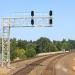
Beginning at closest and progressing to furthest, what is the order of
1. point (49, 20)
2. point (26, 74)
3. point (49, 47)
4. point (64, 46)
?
point (26, 74) → point (49, 20) → point (49, 47) → point (64, 46)

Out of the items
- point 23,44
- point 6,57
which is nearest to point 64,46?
point 23,44

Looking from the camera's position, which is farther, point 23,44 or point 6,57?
point 23,44

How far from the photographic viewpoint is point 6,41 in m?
43.4

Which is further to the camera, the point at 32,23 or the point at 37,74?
the point at 32,23

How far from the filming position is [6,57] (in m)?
44.9

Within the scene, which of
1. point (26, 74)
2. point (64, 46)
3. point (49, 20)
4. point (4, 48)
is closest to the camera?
point (26, 74)

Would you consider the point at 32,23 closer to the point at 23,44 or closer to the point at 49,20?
the point at 49,20

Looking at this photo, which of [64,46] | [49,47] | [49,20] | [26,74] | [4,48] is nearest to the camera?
[26,74]

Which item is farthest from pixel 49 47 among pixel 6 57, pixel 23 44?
pixel 6 57

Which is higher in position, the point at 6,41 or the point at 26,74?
the point at 6,41

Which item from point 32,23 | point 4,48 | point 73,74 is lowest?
point 73,74

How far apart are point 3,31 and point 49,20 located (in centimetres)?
573

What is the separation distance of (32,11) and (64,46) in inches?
5940

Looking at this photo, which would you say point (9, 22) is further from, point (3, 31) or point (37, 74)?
point (37, 74)
